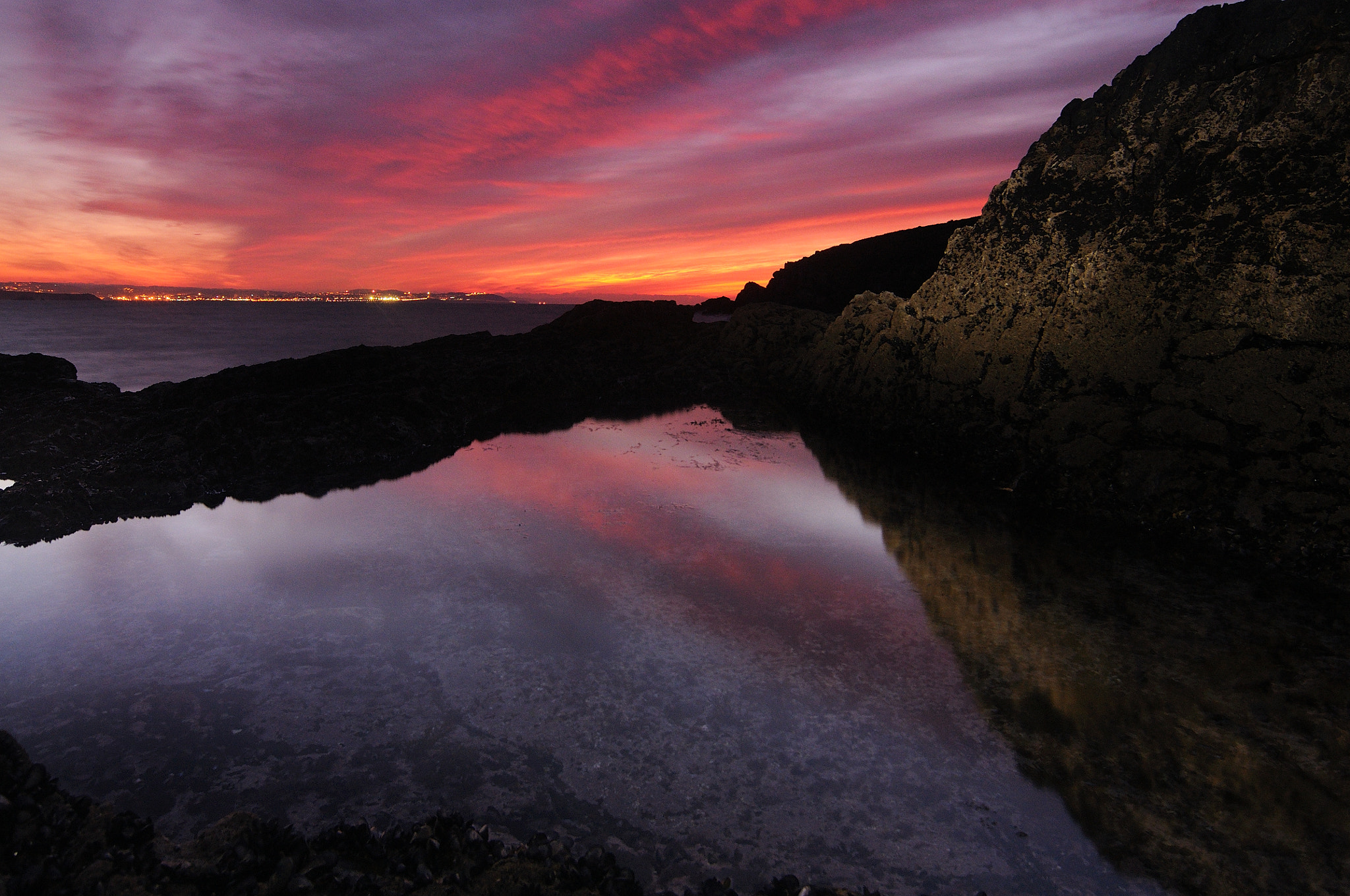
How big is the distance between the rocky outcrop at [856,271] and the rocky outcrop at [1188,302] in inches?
1456

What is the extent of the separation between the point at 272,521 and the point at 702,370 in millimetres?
14035

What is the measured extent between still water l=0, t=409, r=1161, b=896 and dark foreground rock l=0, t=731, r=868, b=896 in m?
0.19

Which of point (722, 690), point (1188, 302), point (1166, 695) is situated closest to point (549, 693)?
point (722, 690)

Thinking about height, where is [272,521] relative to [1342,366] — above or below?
below

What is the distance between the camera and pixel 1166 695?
401 centimetres

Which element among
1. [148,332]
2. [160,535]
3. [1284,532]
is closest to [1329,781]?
[1284,532]

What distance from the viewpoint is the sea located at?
301 centimetres

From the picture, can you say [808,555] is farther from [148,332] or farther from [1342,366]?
[148,332]

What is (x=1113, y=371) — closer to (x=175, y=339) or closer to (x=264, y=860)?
(x=264, y=860)

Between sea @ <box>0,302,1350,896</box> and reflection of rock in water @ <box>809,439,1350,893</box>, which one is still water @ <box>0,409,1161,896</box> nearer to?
sea @ <box>0,302,1350,896</box>

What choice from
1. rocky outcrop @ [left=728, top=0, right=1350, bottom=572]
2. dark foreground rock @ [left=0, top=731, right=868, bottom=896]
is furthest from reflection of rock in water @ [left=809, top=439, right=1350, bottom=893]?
dark foreground rock @ [left=0, top=731, right=868, bottom=896]

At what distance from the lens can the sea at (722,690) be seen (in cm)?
301

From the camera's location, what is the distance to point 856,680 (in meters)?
4.23

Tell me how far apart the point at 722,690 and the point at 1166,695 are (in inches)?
108
